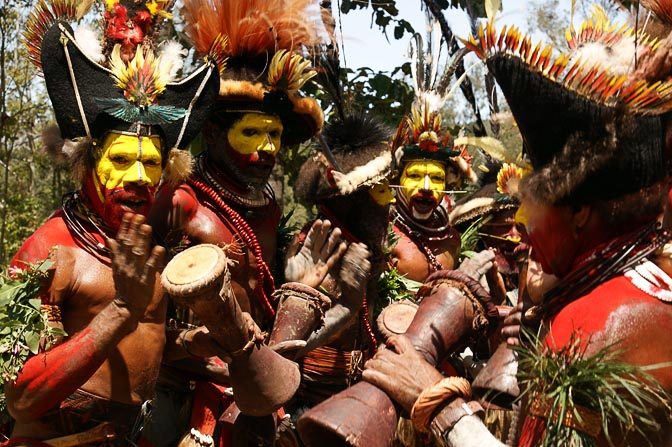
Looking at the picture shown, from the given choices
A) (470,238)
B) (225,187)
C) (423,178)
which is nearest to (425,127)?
(423,178)

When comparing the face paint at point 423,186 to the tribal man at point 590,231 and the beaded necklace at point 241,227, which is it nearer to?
the beaded necklace at point 241,227

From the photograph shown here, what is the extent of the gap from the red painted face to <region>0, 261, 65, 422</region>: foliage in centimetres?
187

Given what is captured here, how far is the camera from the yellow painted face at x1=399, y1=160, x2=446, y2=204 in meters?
6.84

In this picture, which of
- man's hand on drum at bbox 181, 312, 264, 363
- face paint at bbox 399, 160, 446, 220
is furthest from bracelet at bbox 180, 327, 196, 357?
face paint at bbox 399, 160, 446, 220

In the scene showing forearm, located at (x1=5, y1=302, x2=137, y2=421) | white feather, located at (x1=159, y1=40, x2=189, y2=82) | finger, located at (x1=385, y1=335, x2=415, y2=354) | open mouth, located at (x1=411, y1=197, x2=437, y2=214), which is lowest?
open mouth, located at (x1=411, y1=197, x2=437, y2=214)

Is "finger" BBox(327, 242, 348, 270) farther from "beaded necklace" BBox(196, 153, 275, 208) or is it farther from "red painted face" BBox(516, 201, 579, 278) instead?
"red painted face" BBox(516, 201, 579, 278)

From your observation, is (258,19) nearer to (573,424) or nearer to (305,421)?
Result: (305,421)

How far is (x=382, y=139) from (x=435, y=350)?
2762 mm

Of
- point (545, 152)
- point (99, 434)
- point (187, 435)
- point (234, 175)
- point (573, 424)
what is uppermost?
point (545, 152)

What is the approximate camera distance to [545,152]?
2775 mm

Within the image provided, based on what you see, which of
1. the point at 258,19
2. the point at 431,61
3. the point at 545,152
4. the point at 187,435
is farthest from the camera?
the point at 431,61

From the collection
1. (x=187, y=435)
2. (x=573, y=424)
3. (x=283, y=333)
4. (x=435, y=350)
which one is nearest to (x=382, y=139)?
(x=283, y=333)

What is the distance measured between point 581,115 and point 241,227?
2596 millimetres

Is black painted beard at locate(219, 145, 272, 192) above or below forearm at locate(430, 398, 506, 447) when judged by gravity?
below
